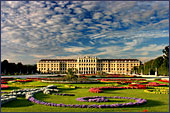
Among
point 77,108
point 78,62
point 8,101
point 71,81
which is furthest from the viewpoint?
point 78,62

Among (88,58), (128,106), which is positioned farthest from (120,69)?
(128,106)

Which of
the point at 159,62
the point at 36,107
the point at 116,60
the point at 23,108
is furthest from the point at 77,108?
the point at 116,60

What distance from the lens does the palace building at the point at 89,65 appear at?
330ft

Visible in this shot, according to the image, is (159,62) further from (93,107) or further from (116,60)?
(116,60)

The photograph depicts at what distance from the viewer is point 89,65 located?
101 meters

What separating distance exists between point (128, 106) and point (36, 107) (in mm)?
3477

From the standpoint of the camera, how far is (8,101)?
7832 millimetres

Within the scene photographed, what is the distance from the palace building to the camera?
100625mm

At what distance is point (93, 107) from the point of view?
6.93 meters

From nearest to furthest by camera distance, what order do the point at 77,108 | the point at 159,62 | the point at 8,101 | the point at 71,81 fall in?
the point at 77,108 < the point at 8,101 < the point at 71,81 < the point at 159,62

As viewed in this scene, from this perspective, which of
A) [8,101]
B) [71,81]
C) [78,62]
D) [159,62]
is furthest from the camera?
[78,62]

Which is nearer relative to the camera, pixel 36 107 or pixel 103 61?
pixel 36 107

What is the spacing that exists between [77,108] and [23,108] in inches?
78.7

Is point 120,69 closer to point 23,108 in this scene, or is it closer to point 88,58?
point 88,58
